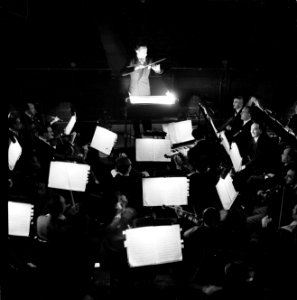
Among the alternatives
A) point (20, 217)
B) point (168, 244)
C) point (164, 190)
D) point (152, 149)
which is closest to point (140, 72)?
point (152, 149)

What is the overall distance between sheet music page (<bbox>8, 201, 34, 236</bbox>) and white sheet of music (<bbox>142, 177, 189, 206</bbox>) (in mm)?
2127

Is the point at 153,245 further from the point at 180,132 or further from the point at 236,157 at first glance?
the point at 180,132

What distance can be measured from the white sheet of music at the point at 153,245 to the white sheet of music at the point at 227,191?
73.6 inches

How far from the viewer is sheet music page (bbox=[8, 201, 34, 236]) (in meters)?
6.64

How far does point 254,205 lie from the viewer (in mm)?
8414

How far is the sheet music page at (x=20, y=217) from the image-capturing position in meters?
6.64

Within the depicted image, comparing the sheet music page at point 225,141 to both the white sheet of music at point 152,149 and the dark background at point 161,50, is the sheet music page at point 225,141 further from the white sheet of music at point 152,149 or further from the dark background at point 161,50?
the dark background at point 161,50

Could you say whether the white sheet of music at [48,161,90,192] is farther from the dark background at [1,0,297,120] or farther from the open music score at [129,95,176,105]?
the dark background at [1,0,297,120]

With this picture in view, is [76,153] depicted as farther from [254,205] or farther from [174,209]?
[254,205]

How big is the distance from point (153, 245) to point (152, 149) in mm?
3772

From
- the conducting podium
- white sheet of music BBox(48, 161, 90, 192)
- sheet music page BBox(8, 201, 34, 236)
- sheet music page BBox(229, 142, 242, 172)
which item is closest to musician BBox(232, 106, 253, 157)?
sheet music page BBox(229, 142, 242, 172)

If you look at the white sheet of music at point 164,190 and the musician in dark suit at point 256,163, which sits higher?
the musician in dark suit at point 256,163

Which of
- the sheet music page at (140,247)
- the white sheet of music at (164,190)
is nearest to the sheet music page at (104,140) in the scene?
the white sheet of music at (164,190)

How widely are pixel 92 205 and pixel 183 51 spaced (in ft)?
30.1
